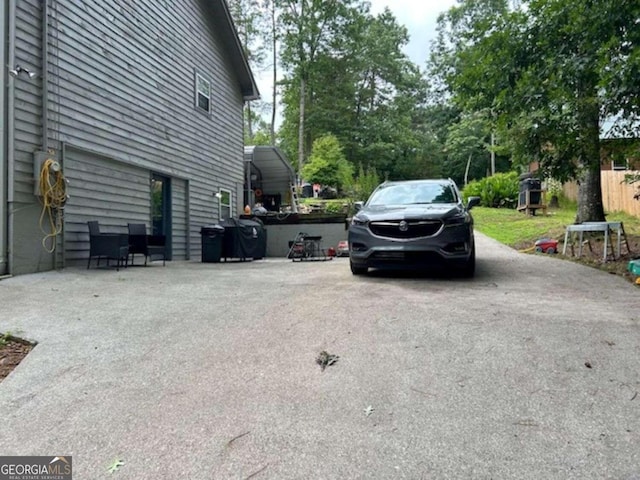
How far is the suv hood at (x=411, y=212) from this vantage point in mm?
5809

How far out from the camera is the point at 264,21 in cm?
2931

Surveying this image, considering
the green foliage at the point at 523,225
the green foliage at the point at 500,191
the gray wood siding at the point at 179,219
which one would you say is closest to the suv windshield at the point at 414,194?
the gray wood siding at the point at 179,219

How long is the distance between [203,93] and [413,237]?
29.0 ft

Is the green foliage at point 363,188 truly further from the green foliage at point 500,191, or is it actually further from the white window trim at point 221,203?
the white window trim at point 221,203

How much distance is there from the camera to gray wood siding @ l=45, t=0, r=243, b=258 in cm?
745

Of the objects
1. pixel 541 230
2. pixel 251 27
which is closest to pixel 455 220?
pixel 541 230

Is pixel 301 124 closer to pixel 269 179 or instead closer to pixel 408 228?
pixel 269 179

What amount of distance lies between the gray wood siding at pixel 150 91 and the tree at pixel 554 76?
643 cm

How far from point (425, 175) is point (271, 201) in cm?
1966

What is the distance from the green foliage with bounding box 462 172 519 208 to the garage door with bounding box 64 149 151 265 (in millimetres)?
18254

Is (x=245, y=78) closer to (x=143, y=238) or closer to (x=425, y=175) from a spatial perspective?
(x=143, y=238)

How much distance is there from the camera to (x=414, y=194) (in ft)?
22.7

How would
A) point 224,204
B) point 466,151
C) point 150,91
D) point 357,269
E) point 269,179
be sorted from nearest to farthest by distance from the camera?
point 357,269 → point 150,91 → point 224,204 → point 269,179 → point 466,151

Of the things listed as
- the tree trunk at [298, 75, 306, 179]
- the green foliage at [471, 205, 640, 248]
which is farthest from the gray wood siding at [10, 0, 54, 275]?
the tree trunk at [298, 75, 306, 179]
